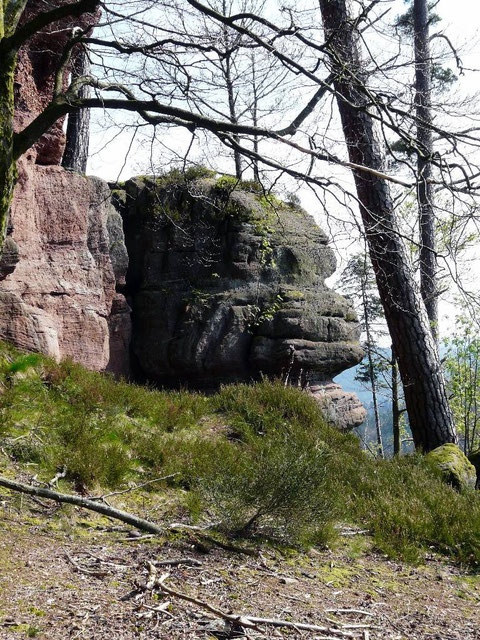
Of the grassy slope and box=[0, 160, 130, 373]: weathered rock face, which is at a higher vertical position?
box=[0, 160, 130, 373]: weathered rock face

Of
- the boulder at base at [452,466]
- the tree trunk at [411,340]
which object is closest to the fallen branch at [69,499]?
A: the boulder at base at [452,466]

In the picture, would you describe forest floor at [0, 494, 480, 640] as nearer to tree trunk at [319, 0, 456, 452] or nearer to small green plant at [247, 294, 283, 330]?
tree trunk at [319, 0, 456, 452]

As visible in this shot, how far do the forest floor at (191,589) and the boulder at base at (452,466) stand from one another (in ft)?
9.45

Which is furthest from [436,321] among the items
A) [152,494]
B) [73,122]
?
[152,494]

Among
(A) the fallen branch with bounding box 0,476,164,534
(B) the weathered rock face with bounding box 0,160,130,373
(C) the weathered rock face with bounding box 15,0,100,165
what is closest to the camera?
(A) the fallen branch with bounding box 0,476,164,534

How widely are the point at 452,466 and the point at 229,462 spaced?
142 inches

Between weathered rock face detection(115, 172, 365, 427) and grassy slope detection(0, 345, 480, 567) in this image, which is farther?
weathered rock face detection(115, 172, 365, 427)

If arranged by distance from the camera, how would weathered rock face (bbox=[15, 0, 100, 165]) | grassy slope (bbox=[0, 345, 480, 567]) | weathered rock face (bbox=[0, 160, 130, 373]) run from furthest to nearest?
1. weathered rock face (bbox=[15, 0, 100, 165])
2. weathered rock face (bbox=[0, 160, 130, 373])
3. grassy slope (bbox=[0, 345, 480, 567])

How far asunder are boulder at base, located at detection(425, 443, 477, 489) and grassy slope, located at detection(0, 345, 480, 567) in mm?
284

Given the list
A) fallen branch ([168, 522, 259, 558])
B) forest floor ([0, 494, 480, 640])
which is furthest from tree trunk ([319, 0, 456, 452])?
fallen branch ([168, 522, 259, 558])

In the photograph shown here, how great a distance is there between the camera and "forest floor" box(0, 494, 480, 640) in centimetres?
279

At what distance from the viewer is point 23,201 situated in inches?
334

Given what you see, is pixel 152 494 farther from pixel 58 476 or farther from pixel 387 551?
pixel 387 551

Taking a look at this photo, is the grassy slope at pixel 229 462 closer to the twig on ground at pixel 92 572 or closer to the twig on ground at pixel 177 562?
the twig on ground at pixel 177 562
